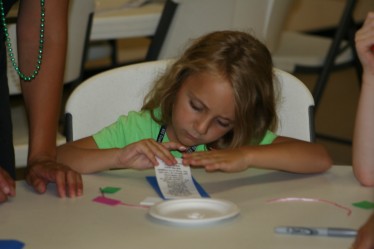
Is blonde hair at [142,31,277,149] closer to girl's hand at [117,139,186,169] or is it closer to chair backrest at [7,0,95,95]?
girl's hand at [117,139,186,169]

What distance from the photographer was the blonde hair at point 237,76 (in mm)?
2260

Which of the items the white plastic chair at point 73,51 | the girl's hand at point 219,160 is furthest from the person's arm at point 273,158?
the white plastic chair at point 73,51

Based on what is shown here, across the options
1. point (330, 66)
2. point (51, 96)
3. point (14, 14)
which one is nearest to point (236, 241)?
point (51, 96)

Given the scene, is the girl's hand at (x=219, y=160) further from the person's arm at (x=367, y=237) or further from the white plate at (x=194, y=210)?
the person's arm at (x=367, y=237)

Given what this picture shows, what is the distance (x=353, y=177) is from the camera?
6.44 feet

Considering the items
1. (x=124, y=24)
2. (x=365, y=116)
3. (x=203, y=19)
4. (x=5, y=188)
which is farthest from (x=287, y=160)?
(x=124, y=24)

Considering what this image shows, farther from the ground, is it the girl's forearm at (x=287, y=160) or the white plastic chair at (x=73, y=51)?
the girl's forearm at (x=287, y=160)

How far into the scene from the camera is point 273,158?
202 centimetres

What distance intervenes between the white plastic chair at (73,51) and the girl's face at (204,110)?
0.91 m

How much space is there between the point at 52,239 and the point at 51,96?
56cm

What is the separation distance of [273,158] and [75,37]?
1.29m

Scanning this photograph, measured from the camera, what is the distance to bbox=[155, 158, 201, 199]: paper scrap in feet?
5.88

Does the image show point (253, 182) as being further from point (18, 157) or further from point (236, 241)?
point (18, 157)

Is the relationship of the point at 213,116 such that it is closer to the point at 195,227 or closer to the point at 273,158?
the point at 273,158
